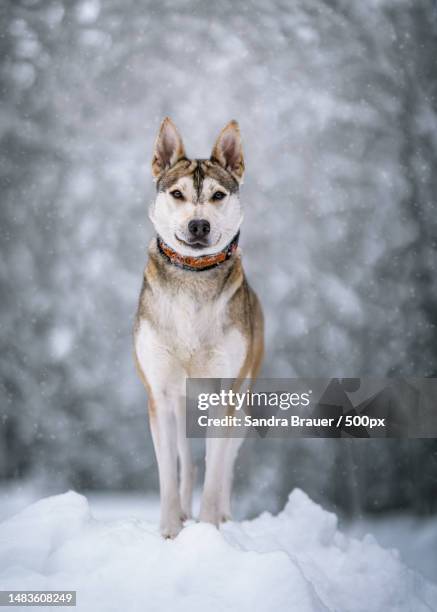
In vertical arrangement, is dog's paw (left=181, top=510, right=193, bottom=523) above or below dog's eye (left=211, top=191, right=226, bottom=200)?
below

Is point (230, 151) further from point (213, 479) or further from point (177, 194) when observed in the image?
point (213, 479)

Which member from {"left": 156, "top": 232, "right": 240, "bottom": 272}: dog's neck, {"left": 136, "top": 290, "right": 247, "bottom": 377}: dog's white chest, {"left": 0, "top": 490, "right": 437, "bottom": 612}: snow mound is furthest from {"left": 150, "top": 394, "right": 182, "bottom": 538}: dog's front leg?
{"left": 156, "top": 232, "right": 240, "bottom": 272}: dog's neck

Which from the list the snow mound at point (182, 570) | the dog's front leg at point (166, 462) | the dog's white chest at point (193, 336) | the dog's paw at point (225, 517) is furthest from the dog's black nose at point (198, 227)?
the dog's paw at point (225, 517)

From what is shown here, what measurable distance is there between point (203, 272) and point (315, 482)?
244 centimetres

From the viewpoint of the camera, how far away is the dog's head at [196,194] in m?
2.90

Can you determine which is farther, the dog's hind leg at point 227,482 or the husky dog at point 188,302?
the dog's hind leg at point 227,482

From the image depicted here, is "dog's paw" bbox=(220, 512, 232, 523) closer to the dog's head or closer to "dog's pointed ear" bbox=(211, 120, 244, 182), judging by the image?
A: the dog's head

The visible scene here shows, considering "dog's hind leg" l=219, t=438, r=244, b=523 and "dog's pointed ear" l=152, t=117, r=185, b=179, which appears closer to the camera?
"dog's pointed ear" l=152, t=117, r=185, b=179

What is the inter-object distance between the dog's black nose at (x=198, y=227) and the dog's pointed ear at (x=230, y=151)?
486 millimetres

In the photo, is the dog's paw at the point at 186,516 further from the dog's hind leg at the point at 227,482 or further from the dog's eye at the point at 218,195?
the dog's eye at the point at 218,195

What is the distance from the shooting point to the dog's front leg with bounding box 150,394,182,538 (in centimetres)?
312

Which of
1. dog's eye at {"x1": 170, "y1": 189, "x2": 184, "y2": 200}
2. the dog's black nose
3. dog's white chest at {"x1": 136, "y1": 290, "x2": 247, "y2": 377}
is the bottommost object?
dog's white chest at {"x1": 136, "y1": 290, "x2": 247, "y2": 377}

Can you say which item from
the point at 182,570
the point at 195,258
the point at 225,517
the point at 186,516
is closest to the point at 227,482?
the point at 225,517

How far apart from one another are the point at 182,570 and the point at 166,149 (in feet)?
6.15
